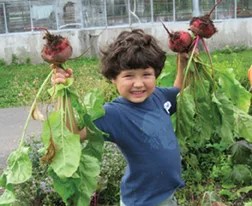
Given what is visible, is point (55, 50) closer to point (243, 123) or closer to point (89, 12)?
point (243, 123)

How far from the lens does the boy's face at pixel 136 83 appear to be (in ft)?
6.64

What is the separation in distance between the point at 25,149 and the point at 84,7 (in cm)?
1041

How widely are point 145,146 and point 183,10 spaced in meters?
10.4

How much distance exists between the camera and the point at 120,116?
6.71 feet

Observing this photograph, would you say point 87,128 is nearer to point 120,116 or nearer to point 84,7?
point 120,116

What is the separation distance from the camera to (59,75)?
171 cm

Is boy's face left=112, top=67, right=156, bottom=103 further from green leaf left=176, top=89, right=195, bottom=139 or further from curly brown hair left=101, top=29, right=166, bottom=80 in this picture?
green leaf left=176, top=89, right=195, bottom=139

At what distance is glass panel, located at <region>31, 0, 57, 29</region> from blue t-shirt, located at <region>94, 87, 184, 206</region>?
10.2 m

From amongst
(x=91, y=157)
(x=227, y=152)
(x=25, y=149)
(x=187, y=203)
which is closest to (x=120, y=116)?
(x=91, y=157)

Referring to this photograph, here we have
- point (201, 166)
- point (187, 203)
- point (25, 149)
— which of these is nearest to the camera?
point (25, 149)

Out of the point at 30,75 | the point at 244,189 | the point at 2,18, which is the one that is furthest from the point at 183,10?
the point at 244,189

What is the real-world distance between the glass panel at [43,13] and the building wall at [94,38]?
0.90 ft

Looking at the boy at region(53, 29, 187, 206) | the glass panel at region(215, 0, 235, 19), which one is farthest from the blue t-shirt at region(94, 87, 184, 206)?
the glass panel at region(215, 0, 235, 19)

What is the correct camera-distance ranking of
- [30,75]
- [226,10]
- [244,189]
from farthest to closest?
1. [226,10]
2. [30,75]
3. [244,189]
